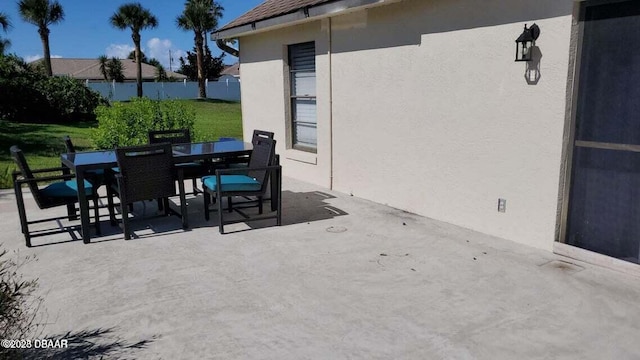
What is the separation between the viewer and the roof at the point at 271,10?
25.5ft

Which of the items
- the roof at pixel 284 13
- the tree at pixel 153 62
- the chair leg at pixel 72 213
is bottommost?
the chair leg at pixel 72 213

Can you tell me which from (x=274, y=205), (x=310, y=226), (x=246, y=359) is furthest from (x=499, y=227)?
(x=246, y=359)

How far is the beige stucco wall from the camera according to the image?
4.85m

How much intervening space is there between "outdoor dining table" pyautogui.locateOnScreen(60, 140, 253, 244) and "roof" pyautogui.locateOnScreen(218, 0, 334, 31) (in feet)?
8.17

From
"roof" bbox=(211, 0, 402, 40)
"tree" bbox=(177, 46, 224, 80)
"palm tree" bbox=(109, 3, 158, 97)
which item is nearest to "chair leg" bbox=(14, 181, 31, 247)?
"roof" bbox=(211, 0, 402, 40)

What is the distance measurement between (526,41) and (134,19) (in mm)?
40217

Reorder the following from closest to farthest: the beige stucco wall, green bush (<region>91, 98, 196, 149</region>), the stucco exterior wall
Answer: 1. the beige stucco wall
2. the stucco exterior wall
3. green bush (<region>91, 98, 196, 149</region>)

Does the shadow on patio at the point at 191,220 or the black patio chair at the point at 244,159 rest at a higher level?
the black patio chair at the point at 244,159

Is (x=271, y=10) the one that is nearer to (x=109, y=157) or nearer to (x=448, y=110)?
(x=109, y=157)

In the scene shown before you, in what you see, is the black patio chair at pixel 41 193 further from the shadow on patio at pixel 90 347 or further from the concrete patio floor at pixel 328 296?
the shadow on patio at pixel 90 347

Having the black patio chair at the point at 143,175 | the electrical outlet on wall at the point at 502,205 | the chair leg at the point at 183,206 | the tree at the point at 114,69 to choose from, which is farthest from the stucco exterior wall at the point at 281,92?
the tree at the point at 114,69

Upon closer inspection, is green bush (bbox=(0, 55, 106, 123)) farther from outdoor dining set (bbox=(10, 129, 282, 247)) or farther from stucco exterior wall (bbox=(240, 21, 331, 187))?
outdoor dining set (bbox=(10, 129, 282, 247))

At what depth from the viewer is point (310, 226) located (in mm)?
6086

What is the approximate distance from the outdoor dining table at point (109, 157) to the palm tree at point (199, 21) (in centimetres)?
3498
